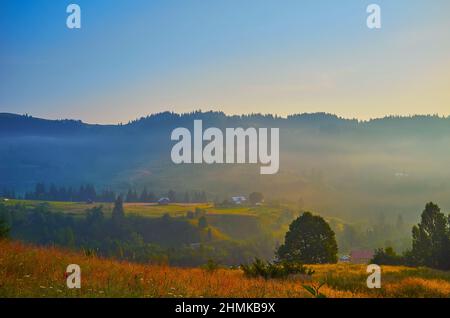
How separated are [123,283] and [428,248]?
4198 centimetres

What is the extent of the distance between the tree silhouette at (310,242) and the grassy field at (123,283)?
103 feet

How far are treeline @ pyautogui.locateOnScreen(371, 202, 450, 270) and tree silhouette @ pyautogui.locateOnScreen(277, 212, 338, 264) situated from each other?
4.67 metres

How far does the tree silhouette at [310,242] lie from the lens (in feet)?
159

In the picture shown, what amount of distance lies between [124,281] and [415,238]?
1748 inches

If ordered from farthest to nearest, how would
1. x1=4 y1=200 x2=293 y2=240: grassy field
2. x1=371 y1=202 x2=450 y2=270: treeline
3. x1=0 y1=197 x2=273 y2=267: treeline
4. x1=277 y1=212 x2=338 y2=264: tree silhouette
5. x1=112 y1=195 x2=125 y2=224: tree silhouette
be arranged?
x1=4 y1=200 x2=293 y2=240: grassy field
x1=112 y1=195 x2=125 y2=224: tree silhouette
x1=0 y1=197 x2=273 y2=267: treeline
x1=277 y1=212 x2=338 y2=264: tree silhouette
x1=371 y1=202 x2=450 y2=270: treeline

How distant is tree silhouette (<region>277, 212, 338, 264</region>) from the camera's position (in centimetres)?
4838

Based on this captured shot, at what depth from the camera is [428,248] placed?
46875 millimetres

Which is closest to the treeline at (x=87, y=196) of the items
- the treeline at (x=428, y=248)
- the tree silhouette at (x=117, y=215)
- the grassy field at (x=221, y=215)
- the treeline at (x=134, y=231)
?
the grassy field at (x=221, y=215)

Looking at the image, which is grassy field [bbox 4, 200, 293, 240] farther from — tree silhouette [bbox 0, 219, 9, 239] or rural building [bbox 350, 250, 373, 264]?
tree silhouette [bbox 0, 219, 9, 239]

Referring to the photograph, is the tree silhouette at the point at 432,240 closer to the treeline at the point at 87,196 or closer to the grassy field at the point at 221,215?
the grassy field at the point at 221,215

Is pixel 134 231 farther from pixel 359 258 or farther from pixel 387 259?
pixel 387 259

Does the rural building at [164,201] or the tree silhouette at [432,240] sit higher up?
the tree silhouette at [432,240]

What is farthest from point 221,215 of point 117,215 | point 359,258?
point 359,258

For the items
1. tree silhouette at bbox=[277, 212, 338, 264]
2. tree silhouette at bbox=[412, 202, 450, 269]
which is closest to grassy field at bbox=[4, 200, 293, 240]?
tree silhouette at bbox=[277, 212, 338, 264]
